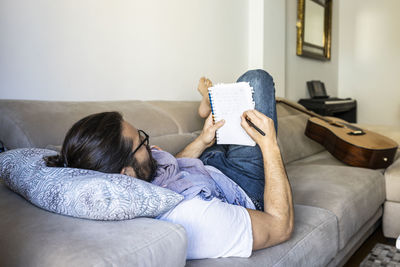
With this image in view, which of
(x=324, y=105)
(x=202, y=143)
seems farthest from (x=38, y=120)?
(x=324, y=105)

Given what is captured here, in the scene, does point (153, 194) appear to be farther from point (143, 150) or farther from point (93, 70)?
point (93, 70)

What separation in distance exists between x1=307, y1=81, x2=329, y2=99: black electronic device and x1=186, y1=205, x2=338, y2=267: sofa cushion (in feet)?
9.16

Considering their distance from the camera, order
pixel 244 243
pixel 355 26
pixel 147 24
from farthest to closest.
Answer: pixel 355 26 → pixel 147 24 → pixel 244 243

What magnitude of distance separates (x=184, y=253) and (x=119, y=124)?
0.37 meters

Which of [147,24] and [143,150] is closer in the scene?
[143,150]

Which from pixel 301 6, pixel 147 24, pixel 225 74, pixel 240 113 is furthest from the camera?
pixel 301 6

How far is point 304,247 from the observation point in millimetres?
1033

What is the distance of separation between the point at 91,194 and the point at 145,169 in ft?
0.90

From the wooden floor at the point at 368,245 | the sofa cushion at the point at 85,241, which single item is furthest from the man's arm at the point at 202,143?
the wooden floor at the point at 368,245

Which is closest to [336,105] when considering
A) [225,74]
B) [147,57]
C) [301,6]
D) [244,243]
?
[301,6]

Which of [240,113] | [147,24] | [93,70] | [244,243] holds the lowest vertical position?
[244,243]

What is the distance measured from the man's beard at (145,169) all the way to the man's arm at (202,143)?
405mm

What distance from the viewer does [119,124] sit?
88 cm

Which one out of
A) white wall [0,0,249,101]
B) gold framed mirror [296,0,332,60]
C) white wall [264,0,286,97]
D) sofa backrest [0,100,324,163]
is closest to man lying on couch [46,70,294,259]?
sofa backrest [0,100,324,163]
